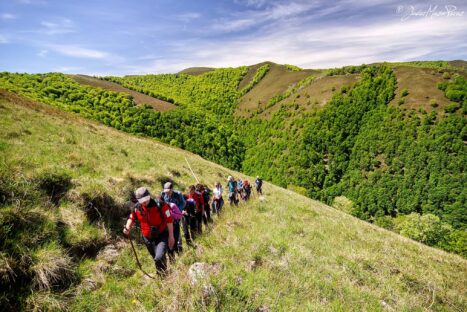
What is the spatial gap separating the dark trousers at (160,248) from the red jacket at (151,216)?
15 cm

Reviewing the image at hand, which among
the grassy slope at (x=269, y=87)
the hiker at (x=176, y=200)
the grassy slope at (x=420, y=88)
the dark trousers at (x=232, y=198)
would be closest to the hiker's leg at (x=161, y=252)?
the hiker at (x=176, y=200)

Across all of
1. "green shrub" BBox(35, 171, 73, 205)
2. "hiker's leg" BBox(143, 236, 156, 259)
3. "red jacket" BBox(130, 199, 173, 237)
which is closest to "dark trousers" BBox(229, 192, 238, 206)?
"green shrub" BBox(35, 171, 73, 205)

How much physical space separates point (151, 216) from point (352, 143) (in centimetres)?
9837

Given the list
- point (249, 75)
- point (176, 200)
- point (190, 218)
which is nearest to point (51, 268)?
point (176, 200)

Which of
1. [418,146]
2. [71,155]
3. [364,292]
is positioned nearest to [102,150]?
[71,155]

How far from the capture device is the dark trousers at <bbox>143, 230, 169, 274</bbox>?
5.52m

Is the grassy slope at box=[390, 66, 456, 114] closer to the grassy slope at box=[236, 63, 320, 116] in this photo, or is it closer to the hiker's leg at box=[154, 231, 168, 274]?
the grassy slope at box=[236, 63, 320, 116]

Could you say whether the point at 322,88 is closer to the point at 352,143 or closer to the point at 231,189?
the point at 352,143

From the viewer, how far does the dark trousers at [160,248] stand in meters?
5.52

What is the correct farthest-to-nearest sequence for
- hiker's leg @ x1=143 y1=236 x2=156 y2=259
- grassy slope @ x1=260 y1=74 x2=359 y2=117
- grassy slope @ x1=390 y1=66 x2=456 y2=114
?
grassy slope @ x1=260 y1=74 x2=359 y2=117, grassy slope @ x1=390 y1=66 x2=456 y2=114, hiker's leg @ x1=143 y1=236 x2=156 y2=259

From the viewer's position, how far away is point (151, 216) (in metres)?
5.58

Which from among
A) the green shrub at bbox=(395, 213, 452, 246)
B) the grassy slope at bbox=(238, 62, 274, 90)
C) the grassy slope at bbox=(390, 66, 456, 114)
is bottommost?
the green shrub at bbox=(395, 213, 452, 246)

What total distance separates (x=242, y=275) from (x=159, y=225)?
2.10 metres

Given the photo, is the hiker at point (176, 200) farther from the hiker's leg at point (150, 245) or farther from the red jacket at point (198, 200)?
the red jacket at point (198, 200)
